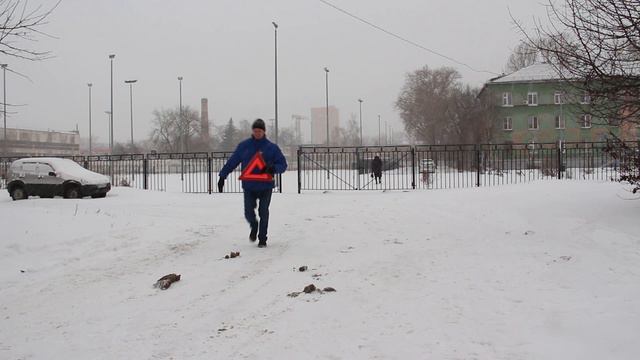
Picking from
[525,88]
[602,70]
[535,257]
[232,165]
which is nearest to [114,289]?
[232,165]

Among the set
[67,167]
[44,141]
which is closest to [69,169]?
[67,167]

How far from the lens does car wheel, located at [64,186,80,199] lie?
1628cm

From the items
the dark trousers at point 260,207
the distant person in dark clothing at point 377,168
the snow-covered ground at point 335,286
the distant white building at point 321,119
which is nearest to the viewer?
the snow-covered ground at point 335,286

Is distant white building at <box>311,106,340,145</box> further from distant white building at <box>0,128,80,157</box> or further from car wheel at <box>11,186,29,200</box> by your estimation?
car wheel at <box>11,186,29,200</box>

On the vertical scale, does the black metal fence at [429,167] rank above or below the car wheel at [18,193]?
above

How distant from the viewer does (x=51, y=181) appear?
1655 centimetres

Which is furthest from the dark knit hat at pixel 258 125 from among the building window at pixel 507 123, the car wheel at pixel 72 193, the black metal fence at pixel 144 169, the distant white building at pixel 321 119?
the distant white building at pixel 321 119

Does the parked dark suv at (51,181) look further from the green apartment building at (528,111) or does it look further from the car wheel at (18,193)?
the green apartment building at (528,111)

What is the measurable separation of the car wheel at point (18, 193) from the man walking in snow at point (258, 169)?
1263 cm

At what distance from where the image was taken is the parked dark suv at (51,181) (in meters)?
16.4

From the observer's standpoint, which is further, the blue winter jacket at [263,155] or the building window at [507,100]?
the building window at [507,100]

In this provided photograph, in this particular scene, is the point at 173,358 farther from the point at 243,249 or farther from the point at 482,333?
the point at 243,249

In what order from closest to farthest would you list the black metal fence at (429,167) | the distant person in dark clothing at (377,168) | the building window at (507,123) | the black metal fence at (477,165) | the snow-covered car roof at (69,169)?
the snow-covered car roof at (69,169) < the black metal fence at (477,165) < the black metal fence at (429,167) < the distant person in dark clothing at (377,168) < the building window at (507,123)

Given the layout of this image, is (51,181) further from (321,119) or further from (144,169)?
(321,119)
